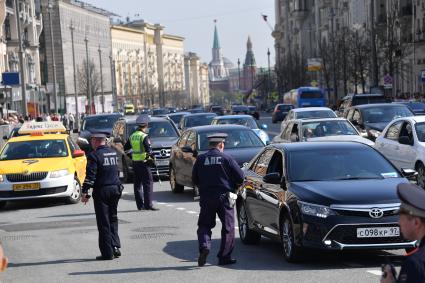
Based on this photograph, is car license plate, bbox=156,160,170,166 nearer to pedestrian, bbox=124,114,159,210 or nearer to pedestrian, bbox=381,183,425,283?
pedestrian, bbox=124,114,159,210

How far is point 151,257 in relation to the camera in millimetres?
13289

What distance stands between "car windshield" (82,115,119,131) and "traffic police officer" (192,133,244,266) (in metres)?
26.7

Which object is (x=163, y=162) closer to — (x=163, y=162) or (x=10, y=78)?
(x=163, y=162)

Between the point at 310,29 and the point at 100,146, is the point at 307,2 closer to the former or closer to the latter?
the point at 310,29

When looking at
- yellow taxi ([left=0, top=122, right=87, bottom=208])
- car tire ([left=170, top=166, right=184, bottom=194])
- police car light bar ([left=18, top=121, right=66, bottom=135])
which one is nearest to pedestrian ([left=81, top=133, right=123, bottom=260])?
yellow taxi ([left=0, top=122, right=87, bottom=208])

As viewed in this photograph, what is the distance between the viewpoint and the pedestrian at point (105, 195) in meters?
13.3

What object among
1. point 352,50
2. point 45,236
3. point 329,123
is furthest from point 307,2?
point 45,236

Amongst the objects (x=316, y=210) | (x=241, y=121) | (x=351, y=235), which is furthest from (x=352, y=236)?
(x=241, y=121)

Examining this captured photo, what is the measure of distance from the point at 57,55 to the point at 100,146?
5392 inches

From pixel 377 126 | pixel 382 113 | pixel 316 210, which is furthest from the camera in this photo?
pixel 382 113

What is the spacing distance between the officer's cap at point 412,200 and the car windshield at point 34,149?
60.0ft

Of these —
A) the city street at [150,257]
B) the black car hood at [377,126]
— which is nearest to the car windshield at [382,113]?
the black car hood at [377,126]

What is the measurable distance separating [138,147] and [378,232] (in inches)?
355

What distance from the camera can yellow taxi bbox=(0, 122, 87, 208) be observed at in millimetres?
21516
